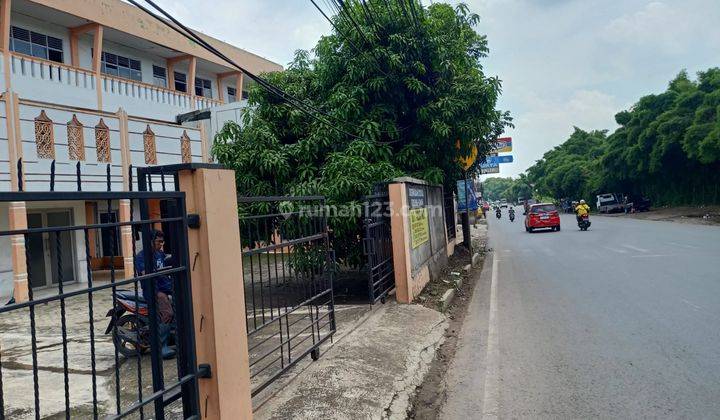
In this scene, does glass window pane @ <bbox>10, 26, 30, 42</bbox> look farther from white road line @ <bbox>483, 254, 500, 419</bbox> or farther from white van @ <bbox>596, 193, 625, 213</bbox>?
white van @ <bbox>596, 193, 625, 213</bbox>

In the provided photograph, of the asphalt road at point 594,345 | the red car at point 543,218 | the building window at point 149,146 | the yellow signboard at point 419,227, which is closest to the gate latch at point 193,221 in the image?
the asphalt road at point 594,345

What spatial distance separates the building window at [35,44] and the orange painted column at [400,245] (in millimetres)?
13387

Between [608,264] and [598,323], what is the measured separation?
595 centimetres

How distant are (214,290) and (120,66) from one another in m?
18.2

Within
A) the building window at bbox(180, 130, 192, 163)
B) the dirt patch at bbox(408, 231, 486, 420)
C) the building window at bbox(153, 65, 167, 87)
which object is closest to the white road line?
the dirt patch at bbox(408, 231, 486, 420)

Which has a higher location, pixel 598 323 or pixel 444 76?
pixel 444 76

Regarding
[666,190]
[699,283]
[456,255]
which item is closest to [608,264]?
[699,283]

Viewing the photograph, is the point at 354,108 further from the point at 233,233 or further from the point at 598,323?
the point at 233,233

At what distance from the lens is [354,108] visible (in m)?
10.2

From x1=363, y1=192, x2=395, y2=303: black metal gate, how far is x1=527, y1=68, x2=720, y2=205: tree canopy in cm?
2275

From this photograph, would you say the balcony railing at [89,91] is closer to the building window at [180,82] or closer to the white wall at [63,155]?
the building window at [180,82]

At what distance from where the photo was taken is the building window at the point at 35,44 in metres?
15.1

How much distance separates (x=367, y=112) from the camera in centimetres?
1077

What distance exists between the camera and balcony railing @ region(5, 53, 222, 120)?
13.8 metres
